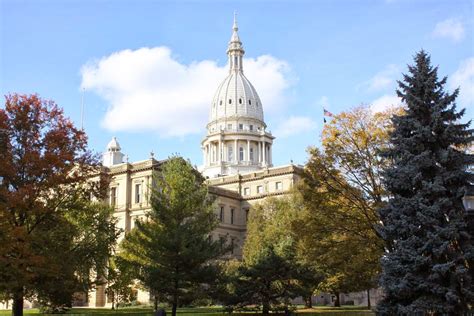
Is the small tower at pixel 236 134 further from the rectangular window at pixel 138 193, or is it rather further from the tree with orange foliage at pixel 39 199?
the tree with orange foliage at pixel 39 199

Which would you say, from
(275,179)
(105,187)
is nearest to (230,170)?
(275,179)

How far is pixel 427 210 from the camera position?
21.1 metres

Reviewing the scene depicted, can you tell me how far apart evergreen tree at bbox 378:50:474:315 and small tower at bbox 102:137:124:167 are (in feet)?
226

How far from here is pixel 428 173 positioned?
2252cm

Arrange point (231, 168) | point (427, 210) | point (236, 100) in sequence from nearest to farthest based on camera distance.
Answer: point (427, 210) < point (231, 168) < point (236, 100)

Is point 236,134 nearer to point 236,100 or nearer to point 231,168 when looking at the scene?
point 231,168

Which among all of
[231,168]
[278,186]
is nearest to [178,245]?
[278,186]

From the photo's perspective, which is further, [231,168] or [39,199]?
[231,168]

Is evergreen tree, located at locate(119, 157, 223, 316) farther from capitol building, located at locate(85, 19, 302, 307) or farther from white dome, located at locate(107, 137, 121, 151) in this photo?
white dome, located at locate(107, 137, 121, 151)

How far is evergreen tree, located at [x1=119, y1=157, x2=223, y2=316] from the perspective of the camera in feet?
95.7

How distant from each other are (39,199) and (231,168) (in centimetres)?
9264

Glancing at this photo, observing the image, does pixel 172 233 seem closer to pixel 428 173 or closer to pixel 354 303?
pixel 428 173

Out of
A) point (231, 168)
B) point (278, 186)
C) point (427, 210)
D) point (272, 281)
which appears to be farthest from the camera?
point (231, 168)

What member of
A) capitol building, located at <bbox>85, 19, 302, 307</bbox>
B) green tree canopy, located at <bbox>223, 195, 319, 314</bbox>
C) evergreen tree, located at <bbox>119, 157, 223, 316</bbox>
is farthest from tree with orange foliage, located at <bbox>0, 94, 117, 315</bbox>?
capitol building, located at <bbox>85, 19, 302, 307</bbox>
